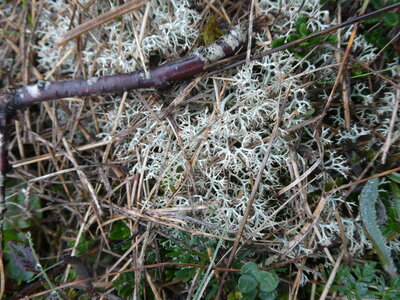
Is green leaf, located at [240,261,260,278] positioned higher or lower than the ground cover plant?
lower

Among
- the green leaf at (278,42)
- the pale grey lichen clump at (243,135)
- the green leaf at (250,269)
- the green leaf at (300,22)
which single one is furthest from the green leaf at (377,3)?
the green leaf at (250,269)

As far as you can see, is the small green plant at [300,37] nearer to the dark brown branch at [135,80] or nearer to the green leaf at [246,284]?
the dark brown branch at [135,80]

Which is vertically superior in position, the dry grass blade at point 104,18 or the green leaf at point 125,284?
the dry grass blade at point 104,18

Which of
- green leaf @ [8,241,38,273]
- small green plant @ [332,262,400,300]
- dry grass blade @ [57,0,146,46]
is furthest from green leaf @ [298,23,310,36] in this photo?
green leaf @ [8,241,38,273]

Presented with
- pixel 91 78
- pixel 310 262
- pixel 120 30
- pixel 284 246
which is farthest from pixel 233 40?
pixel 310 262

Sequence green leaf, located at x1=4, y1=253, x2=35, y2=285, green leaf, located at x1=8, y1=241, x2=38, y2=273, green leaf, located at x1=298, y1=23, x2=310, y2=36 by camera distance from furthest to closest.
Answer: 1. green leaf, located at x1=4, y1=253, x2=35, y2=285
2. green leaf, located at x1=8, y1=241, x2=38, y2=273
3. green leaf, located at x1=298, y1=23, x2=310, y2=36

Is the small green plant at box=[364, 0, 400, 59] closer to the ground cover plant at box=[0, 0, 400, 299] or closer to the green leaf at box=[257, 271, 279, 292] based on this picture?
the ground cover plant at box=[0, 0, 400, 299]

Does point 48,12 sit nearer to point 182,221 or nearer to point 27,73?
point 27,73

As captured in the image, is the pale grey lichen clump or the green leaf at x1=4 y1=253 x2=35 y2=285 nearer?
the pale grey lichen clump

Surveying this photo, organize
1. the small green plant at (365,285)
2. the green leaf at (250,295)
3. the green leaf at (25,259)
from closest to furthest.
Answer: the small green plant at (365,285) < the green leaf at (250,295) < the green leaf at (25,259)
